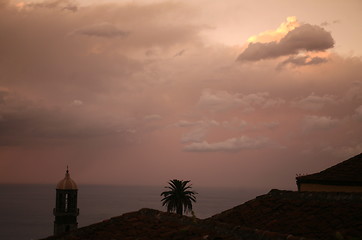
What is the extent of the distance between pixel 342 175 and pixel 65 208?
32070mm

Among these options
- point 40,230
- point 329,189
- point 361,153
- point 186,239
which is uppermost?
point 361,153

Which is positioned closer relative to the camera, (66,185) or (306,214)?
(306,214)

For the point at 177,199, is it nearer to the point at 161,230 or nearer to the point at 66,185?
the point at 66,185

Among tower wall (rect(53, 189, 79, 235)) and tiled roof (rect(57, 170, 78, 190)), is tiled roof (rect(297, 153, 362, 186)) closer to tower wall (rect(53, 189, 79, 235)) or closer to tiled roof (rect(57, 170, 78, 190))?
tower wall (rect(53, 189, 79, 235))

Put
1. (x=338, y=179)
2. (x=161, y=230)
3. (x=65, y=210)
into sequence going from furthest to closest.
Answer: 1. (x=65, y=210)
2. (x=338, y=179)
3. (x=161, y=230)

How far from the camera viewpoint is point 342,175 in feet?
57.7

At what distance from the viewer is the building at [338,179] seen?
55.4 feet

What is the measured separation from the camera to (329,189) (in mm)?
17641

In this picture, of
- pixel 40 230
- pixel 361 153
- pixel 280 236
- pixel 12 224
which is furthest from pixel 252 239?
pixel 12 224

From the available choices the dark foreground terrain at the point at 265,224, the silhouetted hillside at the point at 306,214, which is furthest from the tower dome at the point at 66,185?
the dark foreground terrain at the point at 265,224

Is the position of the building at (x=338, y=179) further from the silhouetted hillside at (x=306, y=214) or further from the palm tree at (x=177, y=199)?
the palm tree at (x=177, y=199)

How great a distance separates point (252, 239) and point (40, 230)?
15210 centimetres

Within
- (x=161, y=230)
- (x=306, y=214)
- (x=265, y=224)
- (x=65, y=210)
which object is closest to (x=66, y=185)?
(x=65, y=210)

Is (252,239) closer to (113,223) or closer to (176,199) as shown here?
(113,223)
